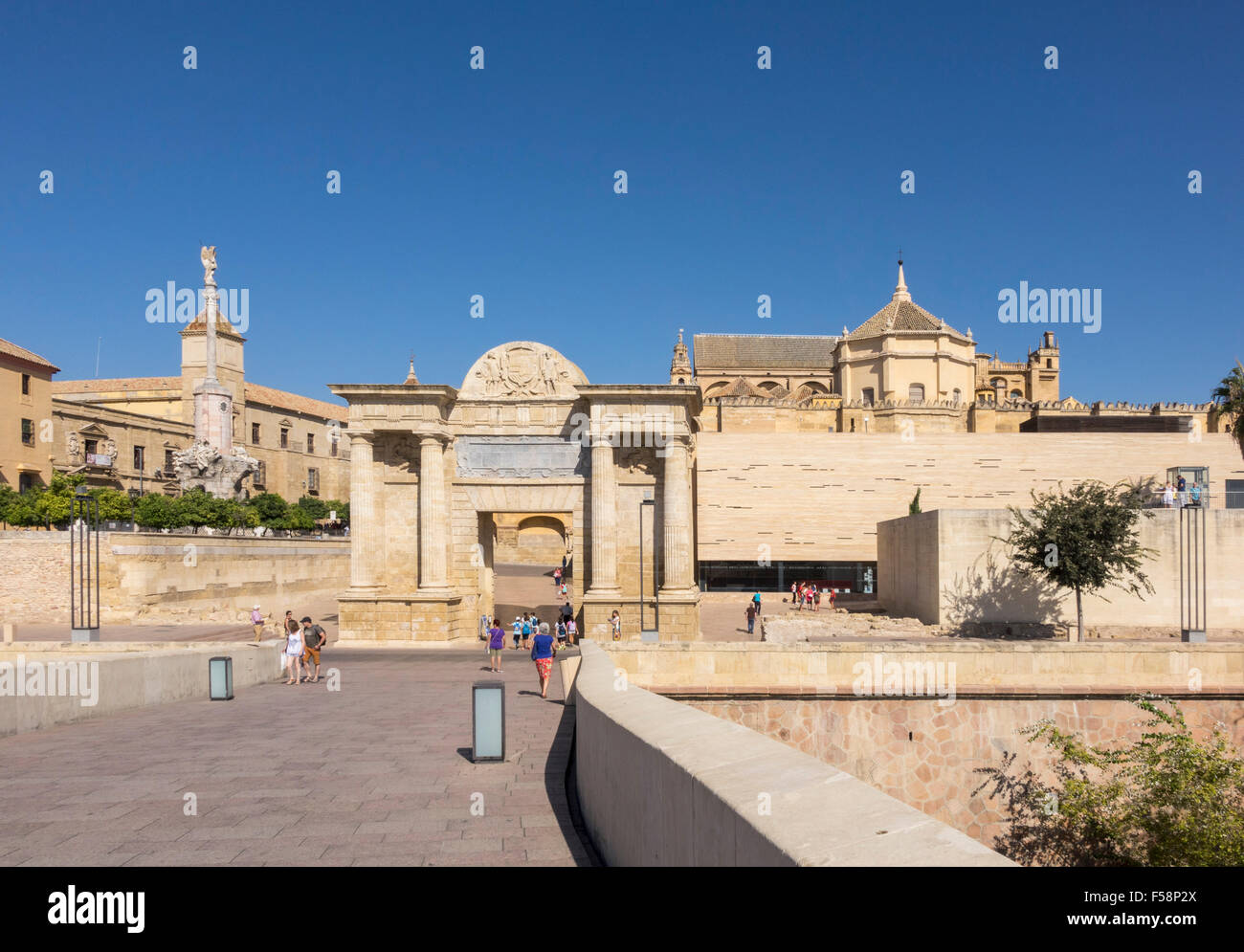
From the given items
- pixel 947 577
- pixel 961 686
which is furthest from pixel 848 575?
pixel 961 686

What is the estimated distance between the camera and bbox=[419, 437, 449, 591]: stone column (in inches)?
1142

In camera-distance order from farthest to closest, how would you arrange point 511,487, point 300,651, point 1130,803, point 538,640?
point 511,487, point 300,651, point 538,640, point 1130,803

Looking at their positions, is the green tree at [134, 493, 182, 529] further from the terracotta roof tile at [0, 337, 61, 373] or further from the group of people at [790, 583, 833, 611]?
the group of people at [790, 583, 833, 611]

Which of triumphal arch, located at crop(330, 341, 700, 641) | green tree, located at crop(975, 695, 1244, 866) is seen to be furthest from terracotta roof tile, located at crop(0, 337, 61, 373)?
green tree, located at crop(975, 695, 1244, 866)

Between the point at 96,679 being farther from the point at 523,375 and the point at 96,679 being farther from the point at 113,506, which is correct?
the point at 113,506

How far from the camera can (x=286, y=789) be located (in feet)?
27.9

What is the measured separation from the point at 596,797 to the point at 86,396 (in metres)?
88.2

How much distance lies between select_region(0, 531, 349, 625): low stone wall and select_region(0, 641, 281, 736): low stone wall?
20810 mm

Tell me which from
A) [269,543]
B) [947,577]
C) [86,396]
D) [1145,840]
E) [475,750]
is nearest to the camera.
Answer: [475,750]

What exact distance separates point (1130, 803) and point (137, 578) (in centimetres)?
3947

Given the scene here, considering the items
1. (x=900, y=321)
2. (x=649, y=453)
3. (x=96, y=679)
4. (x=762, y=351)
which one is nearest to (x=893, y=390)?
(x=900, y=321)

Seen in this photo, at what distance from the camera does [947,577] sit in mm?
32375
